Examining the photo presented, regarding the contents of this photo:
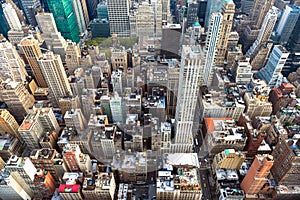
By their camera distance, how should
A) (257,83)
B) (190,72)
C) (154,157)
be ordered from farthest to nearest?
(257,83) < (154,157) < (190,72)

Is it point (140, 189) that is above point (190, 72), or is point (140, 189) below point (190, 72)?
below

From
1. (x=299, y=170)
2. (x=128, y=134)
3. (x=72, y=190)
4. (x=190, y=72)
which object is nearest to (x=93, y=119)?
(x=128, y=134)

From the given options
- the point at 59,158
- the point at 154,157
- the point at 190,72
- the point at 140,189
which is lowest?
the point at 140,189

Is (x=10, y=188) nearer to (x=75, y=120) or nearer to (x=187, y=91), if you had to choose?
(x=75, y=120)

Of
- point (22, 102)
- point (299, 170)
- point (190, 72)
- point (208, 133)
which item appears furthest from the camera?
point (22, 102)

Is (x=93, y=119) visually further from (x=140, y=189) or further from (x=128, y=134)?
(x=140, y=189)

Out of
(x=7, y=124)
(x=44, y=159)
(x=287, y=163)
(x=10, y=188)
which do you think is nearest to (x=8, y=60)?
(x=7, y=124)

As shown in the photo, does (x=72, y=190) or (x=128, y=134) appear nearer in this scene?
(x=72, y=190)

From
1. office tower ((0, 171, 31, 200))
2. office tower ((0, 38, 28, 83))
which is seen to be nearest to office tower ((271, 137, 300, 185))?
office tower ((0, 171, 31, 200))
